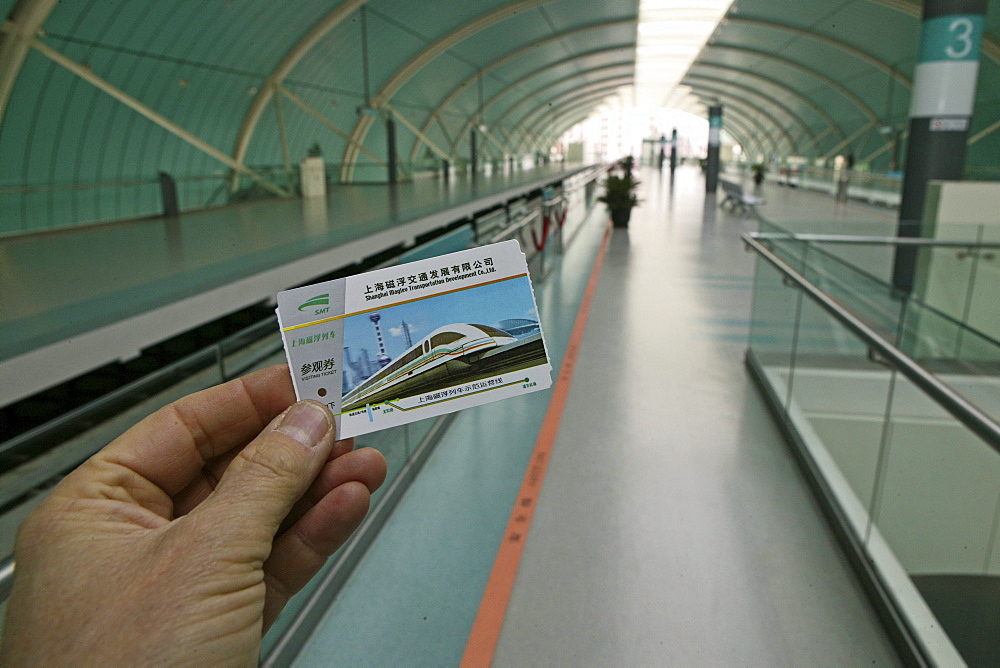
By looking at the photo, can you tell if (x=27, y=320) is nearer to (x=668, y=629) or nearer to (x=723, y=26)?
(x=668, y=629)

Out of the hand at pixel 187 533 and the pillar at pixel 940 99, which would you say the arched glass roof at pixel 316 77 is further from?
the hand at pixel 187 533

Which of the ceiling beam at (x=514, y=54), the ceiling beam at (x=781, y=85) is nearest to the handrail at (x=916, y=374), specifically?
the ceiling beam at (x=514, y=54)

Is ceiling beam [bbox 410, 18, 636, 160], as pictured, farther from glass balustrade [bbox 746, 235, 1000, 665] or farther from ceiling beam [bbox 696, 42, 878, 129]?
glass balustrade [bbox 746, 235, 1000, 665]

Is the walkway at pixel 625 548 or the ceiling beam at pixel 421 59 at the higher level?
the ceiling beam at pixel 421 59

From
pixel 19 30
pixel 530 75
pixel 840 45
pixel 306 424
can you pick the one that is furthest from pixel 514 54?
pixel 306 424

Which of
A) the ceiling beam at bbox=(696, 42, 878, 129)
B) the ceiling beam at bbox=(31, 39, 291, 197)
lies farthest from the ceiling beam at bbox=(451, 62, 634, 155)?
the ceiling beam at bbox=(31, 39, 291, 197)

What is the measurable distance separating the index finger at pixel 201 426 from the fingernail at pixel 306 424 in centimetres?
13

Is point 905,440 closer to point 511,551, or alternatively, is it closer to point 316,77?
point 511,551

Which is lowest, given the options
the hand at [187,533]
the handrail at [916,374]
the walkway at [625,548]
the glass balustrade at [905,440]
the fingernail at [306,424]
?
the walkway at [625,548]

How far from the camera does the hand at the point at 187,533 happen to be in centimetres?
89

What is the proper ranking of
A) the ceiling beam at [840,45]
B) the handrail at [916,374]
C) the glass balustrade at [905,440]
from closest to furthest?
the handrail at [916,374] → the glass balustrade at [905,440] → the ceiling beam at [840,45]

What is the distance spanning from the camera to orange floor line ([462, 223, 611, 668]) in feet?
9.29

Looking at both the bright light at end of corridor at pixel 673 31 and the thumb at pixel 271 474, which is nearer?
the thumb at pixel 271 474

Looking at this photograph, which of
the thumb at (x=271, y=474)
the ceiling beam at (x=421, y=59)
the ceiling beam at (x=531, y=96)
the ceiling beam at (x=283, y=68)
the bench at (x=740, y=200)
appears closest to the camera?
the thumb at (x=271, y=474)
